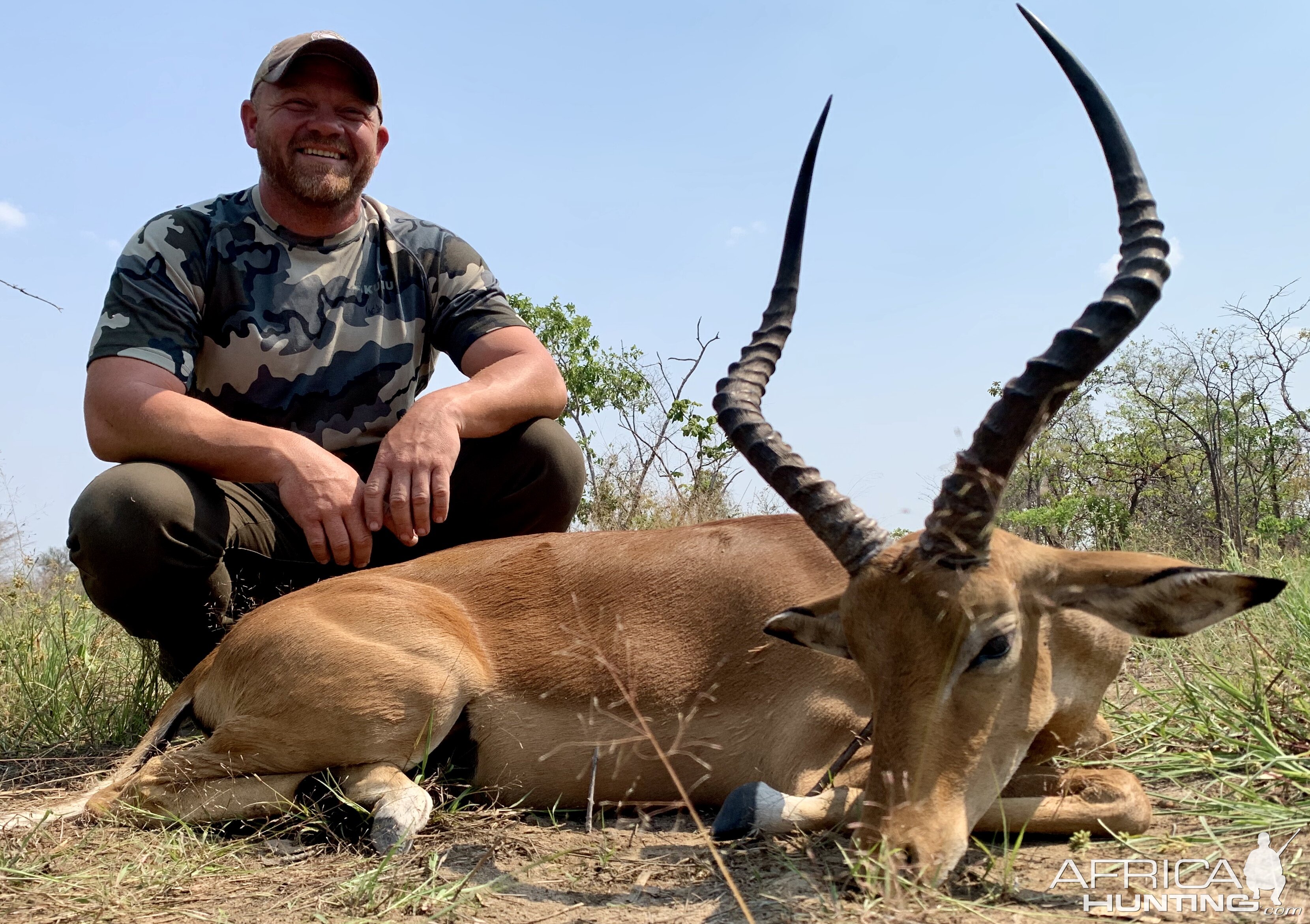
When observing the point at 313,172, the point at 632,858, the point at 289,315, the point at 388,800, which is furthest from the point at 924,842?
the point at 313,172

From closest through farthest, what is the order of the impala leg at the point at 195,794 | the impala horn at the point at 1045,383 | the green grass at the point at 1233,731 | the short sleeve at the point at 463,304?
the impala horn at the point at 1045,383
the green grass at the point at 1233,731
the impala leg at the point at 195,794
the short sleeve at the point at 463,304

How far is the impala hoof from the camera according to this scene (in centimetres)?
351

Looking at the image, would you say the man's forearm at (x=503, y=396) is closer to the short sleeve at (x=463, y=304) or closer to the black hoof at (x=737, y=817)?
the short sleeve at (x=463, y=304)

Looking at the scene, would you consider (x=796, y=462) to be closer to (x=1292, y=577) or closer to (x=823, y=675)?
(x=823, y=675)

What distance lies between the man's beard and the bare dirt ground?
10.5ft

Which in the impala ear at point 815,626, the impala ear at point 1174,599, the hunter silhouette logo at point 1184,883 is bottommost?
the hunter silhouette logo at point 1184,883

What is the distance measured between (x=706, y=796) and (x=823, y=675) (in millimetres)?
646

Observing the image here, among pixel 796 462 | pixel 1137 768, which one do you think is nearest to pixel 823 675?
pixel 796 462

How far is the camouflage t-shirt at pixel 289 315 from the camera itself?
5035 millimetres

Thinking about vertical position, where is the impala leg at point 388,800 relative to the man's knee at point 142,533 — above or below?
below

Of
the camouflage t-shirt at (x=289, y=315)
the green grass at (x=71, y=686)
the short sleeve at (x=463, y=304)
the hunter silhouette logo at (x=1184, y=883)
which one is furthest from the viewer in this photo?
the short sleeve at (x=463, y=304)

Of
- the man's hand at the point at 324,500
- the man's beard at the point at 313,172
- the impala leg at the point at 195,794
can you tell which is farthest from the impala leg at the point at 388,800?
the man's beard at the point at 313,172

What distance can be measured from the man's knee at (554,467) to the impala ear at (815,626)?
2036 mm

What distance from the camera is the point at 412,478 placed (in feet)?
14.4
